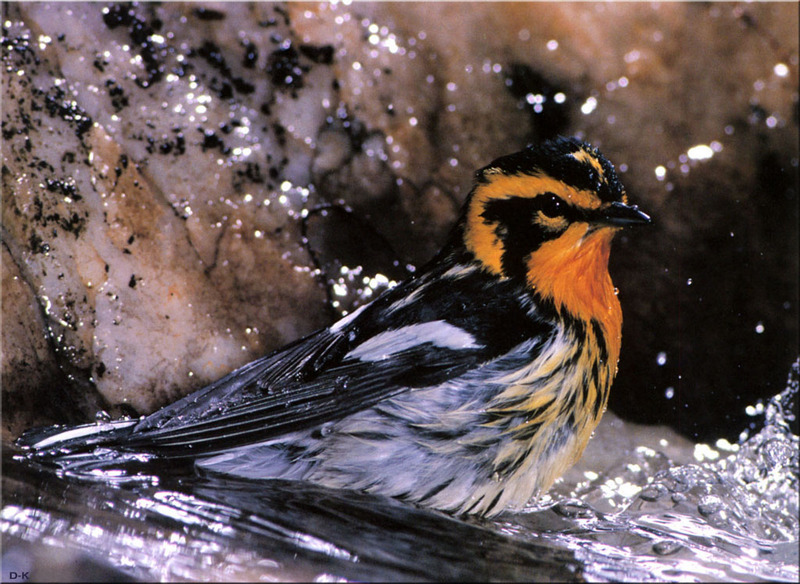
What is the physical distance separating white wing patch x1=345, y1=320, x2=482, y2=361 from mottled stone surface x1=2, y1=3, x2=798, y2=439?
0.77 m

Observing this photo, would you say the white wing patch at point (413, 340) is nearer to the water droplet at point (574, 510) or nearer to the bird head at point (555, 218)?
the bird head at point (555, 218)

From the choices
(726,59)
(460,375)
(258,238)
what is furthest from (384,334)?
(726,59)

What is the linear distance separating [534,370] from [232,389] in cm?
114

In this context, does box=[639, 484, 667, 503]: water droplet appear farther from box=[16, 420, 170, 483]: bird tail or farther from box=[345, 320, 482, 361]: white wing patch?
box=[16, 420, 170, 483]: bird tail

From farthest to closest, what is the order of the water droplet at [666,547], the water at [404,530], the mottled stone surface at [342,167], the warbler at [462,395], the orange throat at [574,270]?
1. the mottled stone surface at [342,167]
2. the orange throat at [574,270]
3. the warbler at [462,395]
4. the water droplet at [666,547]
5. the water at [404,530]

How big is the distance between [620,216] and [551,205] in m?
0.24

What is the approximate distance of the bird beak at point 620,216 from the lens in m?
2.67

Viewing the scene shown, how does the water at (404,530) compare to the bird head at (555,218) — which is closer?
the water at (404,530)

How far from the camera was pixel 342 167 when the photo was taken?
11.8 feet

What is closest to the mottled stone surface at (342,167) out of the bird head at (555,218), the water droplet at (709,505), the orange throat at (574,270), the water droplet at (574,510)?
the water droplet at (709,505)

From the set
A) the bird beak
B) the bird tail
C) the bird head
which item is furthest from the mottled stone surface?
the bird beak

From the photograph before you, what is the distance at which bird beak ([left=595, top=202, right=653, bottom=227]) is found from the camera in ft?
8.77

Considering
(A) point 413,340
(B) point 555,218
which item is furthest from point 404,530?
(B) point 555,218

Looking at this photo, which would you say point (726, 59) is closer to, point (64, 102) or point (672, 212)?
point (672, 212)
